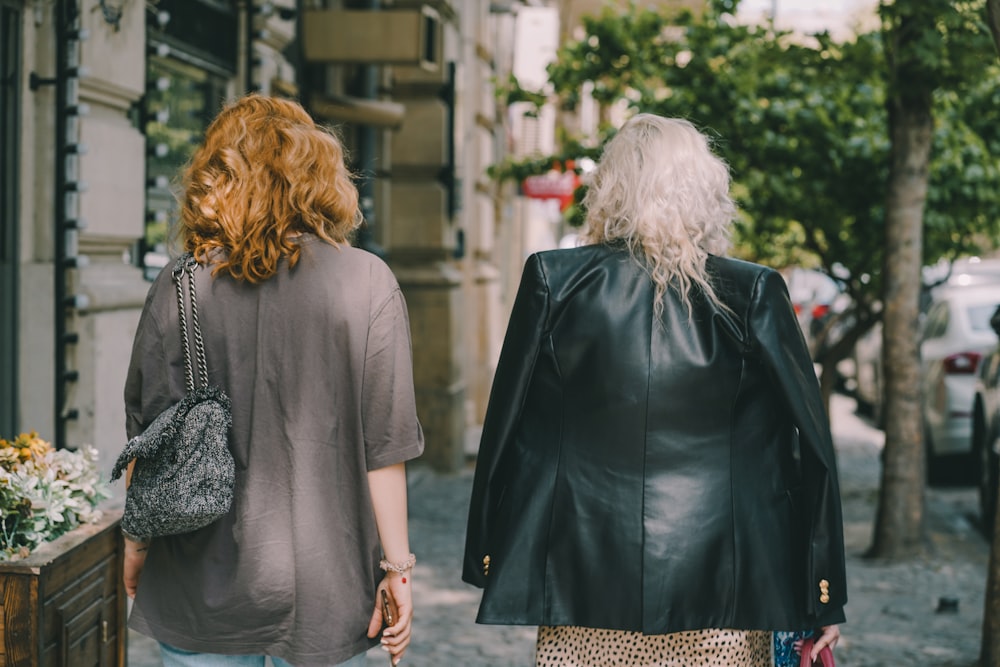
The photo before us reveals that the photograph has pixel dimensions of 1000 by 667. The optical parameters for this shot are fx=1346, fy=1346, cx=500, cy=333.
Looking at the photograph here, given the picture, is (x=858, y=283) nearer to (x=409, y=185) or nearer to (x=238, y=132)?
(x=409, y=185)

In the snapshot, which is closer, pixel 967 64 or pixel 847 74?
pixel 967 64

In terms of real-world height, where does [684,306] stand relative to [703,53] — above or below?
below

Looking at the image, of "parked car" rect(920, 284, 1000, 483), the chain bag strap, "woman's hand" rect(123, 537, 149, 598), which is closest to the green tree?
"parked car" rect(920, 284, 1000, 483)

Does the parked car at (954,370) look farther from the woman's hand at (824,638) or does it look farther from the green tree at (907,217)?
the woman's hand at (824,638)

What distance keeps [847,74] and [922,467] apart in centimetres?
243

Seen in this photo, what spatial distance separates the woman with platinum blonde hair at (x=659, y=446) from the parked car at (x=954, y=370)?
7805mm

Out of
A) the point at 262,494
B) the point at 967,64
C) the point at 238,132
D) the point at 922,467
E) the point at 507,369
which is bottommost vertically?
the point at 922,467

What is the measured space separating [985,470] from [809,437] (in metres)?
7.08

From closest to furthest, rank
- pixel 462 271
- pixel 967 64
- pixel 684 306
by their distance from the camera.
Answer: pixel 684 306 → pixel 967 64 → pixel 462 271

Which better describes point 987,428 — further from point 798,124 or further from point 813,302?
point 813,302

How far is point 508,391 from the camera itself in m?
3.17

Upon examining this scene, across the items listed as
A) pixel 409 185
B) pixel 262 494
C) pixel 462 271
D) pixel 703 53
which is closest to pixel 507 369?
pixel 262 494

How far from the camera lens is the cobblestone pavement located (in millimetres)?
6035

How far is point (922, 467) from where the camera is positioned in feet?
26.6
